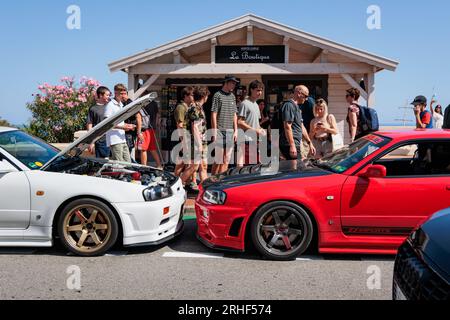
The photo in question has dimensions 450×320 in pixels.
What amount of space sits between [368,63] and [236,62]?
129 inches

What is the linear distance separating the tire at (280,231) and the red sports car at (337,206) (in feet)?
0.03

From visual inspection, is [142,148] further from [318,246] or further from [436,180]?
[436,180]

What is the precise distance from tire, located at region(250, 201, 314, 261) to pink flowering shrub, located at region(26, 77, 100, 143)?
1231 cm

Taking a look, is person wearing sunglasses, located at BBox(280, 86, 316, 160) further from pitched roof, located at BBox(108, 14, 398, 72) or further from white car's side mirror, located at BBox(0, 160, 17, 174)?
pitched roof, located at BBox(108, 14, 398, 72)

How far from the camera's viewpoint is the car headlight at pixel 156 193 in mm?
4520

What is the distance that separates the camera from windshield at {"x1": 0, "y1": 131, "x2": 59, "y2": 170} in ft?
15.4

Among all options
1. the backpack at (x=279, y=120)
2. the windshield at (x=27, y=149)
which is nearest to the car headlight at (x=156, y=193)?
the windshield at (x=27, y=149)

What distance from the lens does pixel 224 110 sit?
6.89 m

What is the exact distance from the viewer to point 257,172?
498cm

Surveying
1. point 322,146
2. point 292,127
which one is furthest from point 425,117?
point 292,127

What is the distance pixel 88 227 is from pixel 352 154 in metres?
3.00

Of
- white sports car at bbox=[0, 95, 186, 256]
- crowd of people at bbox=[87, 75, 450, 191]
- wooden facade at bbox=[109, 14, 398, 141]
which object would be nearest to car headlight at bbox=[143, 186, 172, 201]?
white sports car at bbox=[0, 95, 186, 256]

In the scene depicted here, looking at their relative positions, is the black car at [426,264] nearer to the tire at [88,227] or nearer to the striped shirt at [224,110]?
the tire at [88,227]
